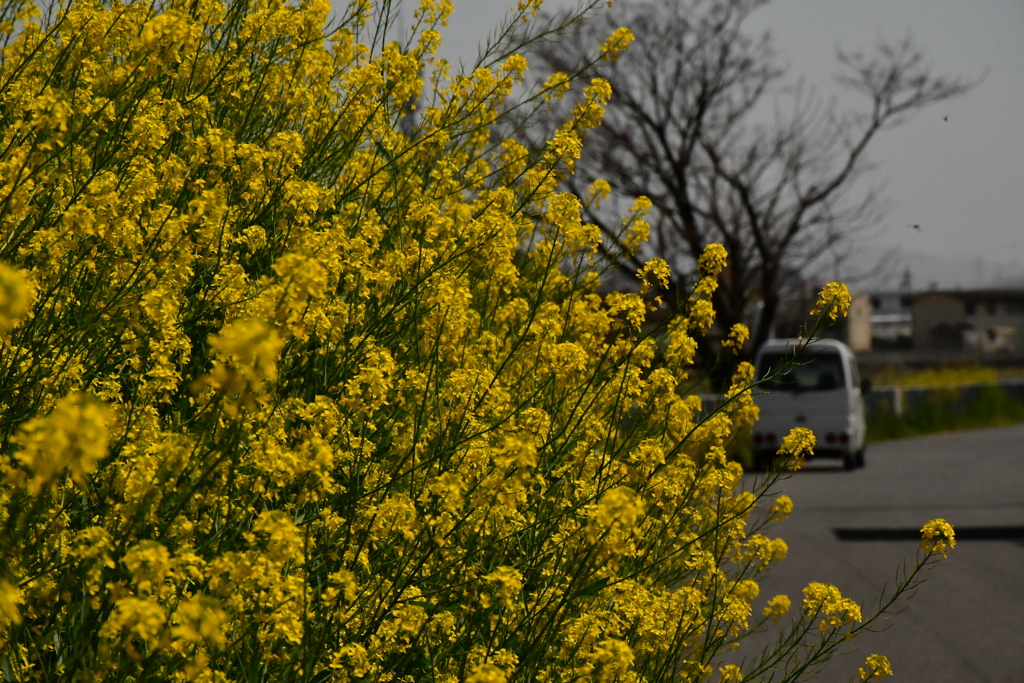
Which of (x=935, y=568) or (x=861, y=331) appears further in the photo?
(x=861, y=331)

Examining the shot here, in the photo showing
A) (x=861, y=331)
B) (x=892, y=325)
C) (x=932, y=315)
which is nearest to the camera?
(x=932, y=315)

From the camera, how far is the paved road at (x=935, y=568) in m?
7.40

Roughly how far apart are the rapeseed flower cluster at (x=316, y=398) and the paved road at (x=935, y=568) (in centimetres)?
328

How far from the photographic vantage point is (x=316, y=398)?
122 inches

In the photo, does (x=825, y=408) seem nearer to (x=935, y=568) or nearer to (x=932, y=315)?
(x=935, y=568)

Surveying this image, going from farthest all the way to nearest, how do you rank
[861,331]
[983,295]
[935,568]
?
[861,331], [983,295], [935,568]

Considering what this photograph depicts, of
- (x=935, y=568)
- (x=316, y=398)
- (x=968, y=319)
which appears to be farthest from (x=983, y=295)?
(x=316, y=398)

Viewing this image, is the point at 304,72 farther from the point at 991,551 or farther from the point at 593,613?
the point at 991,551

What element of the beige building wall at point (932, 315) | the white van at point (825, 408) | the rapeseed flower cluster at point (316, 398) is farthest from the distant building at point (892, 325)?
the rapeseed flower cluster at point (316, 398)

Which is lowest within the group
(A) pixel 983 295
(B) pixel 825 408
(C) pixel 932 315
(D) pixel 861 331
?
(B) pixel 825 408

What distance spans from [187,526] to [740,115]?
20.3 meters

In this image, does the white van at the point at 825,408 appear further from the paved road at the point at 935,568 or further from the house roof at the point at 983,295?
the house roof at the point at 983,295

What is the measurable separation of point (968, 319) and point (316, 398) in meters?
92.3

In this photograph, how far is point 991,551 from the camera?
11.0m
